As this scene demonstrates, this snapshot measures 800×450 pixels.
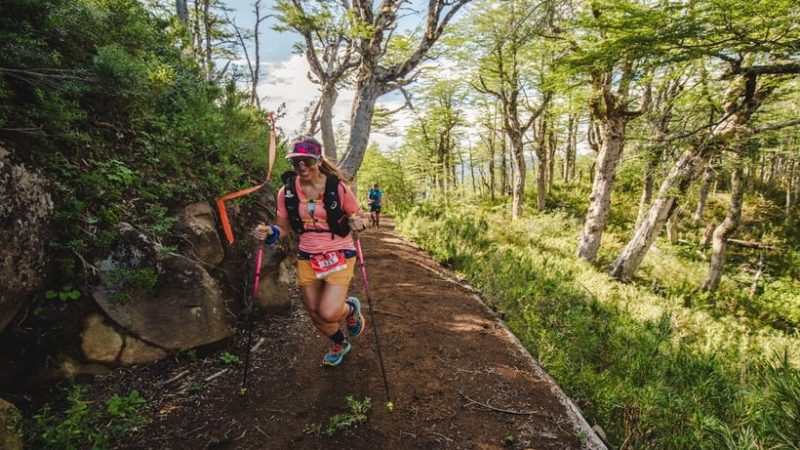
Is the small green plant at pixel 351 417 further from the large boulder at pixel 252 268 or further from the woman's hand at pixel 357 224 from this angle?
the large boulder at pixel 252 268

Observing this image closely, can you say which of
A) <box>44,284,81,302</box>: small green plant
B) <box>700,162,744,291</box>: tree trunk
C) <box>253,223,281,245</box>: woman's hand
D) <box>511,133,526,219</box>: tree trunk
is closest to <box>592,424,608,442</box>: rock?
<box>253,223,281,245</box>: woman's hand

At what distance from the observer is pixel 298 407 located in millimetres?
3414

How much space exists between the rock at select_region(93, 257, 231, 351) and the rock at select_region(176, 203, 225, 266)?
0.99 ft

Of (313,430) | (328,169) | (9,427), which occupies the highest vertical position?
(328,169)

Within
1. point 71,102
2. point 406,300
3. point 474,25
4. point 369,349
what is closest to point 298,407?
point 369,349

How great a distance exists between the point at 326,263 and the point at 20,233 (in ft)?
8.06

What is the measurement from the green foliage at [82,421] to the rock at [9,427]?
10 centimetres

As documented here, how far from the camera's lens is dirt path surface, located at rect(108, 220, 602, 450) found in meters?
3.08

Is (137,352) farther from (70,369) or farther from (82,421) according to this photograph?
(82,421)

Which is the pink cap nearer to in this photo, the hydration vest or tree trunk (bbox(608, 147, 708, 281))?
the hydration vest

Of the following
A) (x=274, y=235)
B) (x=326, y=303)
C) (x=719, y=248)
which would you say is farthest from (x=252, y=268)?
(x=719, y=248)

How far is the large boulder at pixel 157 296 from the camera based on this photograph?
3357 millimetres

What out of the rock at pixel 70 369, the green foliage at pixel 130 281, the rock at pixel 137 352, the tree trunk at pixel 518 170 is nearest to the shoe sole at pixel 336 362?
the rock at pixel 137 352

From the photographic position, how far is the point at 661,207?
393 inches
